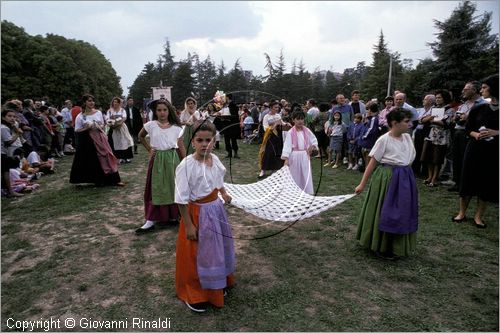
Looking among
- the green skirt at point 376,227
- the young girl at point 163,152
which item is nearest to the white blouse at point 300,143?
the green skirt at point 376,227

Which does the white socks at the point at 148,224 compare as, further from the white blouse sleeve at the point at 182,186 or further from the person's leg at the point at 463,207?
the person's leg at the point at 463,207

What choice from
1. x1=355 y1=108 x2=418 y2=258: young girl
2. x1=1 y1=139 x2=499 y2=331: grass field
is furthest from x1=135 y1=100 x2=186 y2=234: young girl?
x1=355 y1=108 x2=418 y2=258: young girl

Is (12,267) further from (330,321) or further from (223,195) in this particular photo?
(330,321)

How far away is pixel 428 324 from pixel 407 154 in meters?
1.84

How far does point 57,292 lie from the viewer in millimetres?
3355

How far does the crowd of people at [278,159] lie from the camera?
3006 millimetres

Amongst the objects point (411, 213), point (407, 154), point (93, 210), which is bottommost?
point (93, 210)

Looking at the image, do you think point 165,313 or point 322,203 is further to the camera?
point 322,203

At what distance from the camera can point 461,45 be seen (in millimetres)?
25172

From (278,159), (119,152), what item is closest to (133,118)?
(119,152)

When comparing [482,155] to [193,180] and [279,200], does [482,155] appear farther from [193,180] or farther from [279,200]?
[193,180]

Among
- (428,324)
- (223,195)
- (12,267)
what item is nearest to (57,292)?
(12,267)

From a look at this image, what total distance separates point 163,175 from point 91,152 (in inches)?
136

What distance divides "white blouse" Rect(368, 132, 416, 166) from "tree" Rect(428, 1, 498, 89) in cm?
2557
